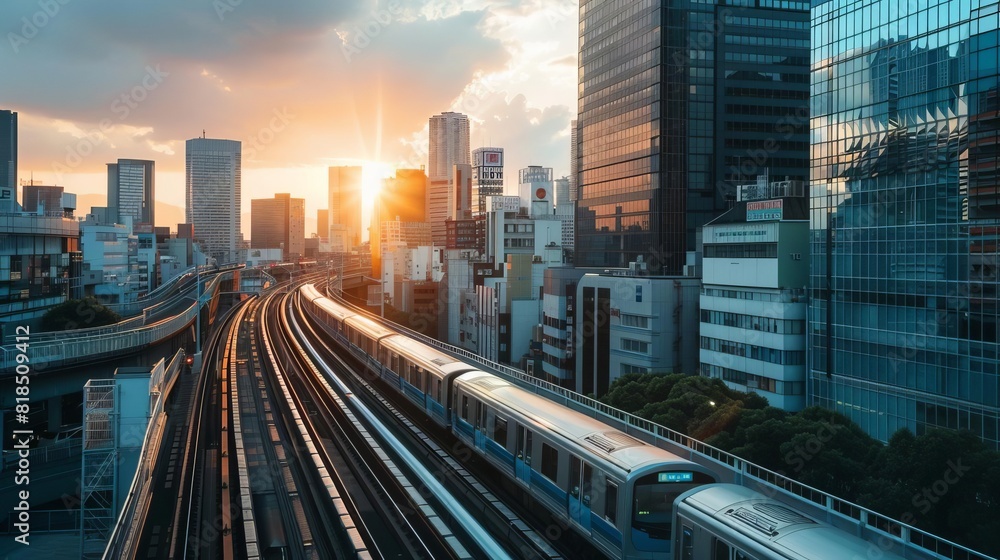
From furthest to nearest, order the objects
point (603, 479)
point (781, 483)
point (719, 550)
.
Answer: point (781, 483), point (603, 479), point (719, 550)

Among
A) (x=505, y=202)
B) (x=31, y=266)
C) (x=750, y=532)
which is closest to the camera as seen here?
(x=750, y=532)

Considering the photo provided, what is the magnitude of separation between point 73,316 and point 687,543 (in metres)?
38.6

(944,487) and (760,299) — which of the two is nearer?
(944,487)

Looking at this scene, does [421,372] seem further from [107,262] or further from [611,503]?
[107,262]

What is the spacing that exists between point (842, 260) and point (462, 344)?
58506 millimetres

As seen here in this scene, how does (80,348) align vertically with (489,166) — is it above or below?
below

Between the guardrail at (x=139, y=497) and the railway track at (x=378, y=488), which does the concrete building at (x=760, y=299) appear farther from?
the guardrail at (x=139, y=497)

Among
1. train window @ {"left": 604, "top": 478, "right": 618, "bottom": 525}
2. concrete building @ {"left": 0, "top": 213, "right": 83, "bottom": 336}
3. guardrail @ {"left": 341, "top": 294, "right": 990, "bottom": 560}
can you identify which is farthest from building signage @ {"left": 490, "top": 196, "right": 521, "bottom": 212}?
train window @ {"left": 604, "top": 478, "right": 618, "bottom": 525}

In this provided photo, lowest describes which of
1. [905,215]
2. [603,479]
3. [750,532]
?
[603,479]

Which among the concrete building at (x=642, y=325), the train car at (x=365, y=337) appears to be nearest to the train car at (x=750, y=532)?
the train car at (x=365, y=337)

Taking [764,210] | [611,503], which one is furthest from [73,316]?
[764,210]

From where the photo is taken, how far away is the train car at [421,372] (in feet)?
78.2

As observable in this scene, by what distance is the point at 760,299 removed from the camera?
131ft

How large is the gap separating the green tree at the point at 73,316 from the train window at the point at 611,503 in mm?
35009
